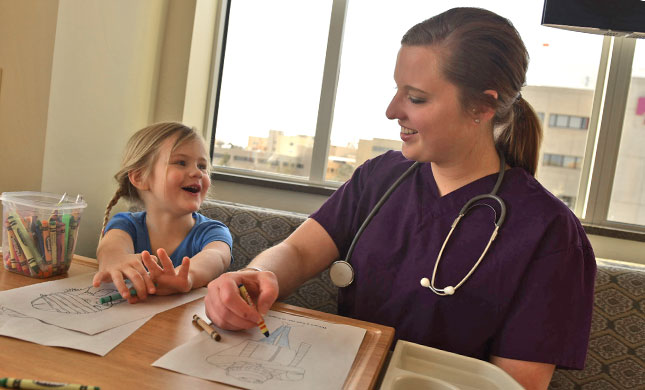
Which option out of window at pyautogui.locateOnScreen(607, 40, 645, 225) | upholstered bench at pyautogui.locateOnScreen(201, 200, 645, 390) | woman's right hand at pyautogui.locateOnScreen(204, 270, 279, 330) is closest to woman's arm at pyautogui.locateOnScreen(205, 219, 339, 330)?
woman's right hand at pyautogui.locateOnScreen(204, 270, 279, 330)

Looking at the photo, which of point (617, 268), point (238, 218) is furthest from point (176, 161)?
point (617, 268)

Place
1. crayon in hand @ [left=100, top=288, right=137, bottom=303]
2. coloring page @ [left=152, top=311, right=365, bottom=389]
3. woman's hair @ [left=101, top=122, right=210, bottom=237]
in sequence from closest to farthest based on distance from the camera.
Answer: coloring page @ [left=152, top=311, right=365, bottom=389] → crayon in hand @ [left=100, top=288, right=137, bottom=303] → woman's hair @ [left=101, top=122, right=210, bottom=237]

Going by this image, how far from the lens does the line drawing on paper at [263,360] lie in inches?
26.2

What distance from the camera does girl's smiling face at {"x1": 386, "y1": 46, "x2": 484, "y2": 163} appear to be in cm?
108

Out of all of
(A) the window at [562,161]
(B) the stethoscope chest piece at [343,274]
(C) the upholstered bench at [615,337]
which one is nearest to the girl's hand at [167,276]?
(B) the stethoscope chest piece at [343,274]

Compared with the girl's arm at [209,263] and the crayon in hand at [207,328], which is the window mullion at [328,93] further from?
the crayon in hand at [207,328]

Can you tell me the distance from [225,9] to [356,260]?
5.45 ft

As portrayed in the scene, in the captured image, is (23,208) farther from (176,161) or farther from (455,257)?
(455,257)

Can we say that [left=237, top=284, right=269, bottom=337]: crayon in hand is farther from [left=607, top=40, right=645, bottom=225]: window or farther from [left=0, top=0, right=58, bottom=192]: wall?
[left=607, top=40, right=645, bottom=225]: window

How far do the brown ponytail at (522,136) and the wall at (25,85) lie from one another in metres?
1.35

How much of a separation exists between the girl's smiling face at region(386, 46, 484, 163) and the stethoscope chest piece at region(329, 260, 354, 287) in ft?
0.94

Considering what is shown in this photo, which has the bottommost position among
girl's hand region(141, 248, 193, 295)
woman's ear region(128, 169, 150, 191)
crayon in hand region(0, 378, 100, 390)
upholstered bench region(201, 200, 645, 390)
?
upholstered bench region(201, 200, 645, 390)

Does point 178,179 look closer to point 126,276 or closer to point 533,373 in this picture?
point 126,276

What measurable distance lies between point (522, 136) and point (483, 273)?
35 cm
